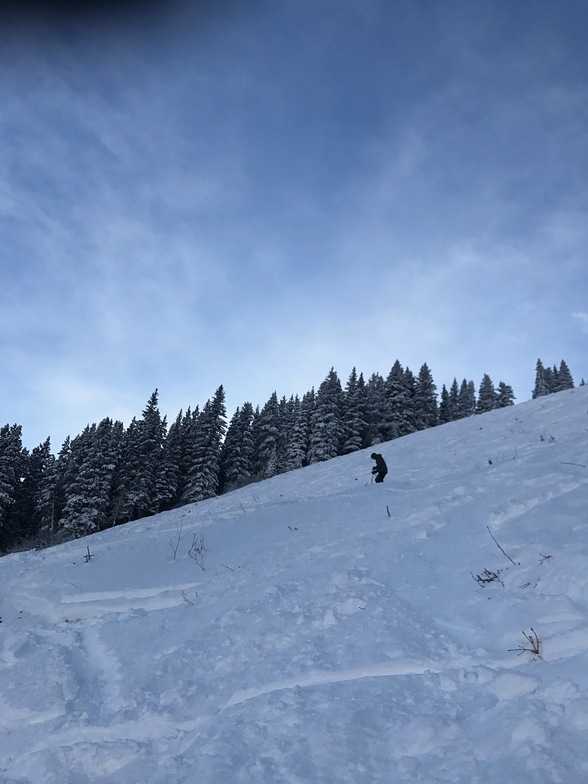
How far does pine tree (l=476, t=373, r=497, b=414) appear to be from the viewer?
6297 cm

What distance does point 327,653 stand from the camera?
4.70 m

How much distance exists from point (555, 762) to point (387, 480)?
11.4m

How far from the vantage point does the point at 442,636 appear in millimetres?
4668

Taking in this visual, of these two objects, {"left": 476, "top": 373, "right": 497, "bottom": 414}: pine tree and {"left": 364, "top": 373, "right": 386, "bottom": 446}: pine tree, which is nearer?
{"left": 364, "top": 373, "right": 386, "bottom": 446}: pine tree

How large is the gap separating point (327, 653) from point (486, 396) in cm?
6519

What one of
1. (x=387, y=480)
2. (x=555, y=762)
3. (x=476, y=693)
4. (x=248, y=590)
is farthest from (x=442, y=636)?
(x=387, y=480)

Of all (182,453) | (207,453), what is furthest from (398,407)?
(182,453)

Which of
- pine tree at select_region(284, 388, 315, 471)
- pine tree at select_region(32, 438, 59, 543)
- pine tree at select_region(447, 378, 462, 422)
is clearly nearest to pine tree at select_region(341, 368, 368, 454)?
pine tree at select_region(284, 388, 315, 471)

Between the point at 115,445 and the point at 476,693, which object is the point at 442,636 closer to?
the point at 476,693

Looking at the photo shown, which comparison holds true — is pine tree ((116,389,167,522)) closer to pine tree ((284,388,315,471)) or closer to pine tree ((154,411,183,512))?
pine tree ((154,411,183,512))

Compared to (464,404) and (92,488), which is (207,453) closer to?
(92,488)

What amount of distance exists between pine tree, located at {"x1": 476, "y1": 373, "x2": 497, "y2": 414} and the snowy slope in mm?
57338

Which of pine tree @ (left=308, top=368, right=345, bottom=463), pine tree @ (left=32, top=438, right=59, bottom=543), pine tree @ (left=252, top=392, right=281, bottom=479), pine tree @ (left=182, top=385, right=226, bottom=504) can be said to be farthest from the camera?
pine tree @ (left=252, top=392, right=281, bottom=479)

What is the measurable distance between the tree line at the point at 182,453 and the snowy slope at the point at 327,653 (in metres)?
38.8
